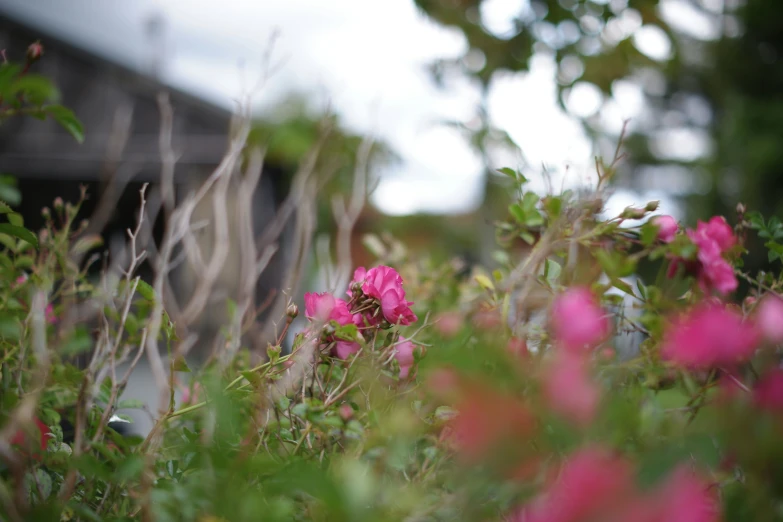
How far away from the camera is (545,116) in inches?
84.2

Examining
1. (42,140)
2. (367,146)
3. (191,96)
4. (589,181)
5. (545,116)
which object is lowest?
(42,140)

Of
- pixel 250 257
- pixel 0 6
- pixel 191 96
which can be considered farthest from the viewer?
pixel 0 6

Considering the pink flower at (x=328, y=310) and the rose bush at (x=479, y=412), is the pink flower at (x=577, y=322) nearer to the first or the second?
the rose bush at (x=479, y=412)

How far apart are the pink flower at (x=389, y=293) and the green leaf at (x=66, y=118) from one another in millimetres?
558

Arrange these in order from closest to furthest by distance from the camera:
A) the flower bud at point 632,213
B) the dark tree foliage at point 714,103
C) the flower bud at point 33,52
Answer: the flower bud at point 632,213
the flower bud at point 33,52
the dark tree foliage at point 714,103

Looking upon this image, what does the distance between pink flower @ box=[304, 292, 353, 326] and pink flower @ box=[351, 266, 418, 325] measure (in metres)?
0.04

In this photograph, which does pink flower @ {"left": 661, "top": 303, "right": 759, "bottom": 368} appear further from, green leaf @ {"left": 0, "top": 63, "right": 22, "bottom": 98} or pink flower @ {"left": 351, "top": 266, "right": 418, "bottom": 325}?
green leaf @ {"left": 0, "top": 63, "right": 22, "bottom": 98}

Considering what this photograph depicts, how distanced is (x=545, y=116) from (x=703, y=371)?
1.55 m

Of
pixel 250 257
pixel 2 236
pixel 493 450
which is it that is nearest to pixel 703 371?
pixel 493 450

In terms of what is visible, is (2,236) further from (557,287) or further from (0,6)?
(0,6)

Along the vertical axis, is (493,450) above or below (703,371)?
above

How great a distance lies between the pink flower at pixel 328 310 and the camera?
733mm

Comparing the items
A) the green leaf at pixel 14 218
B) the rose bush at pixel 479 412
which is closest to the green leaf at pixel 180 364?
the rose bush at pixel 479 412

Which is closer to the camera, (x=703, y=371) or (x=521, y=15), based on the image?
(x=703, y=371)
